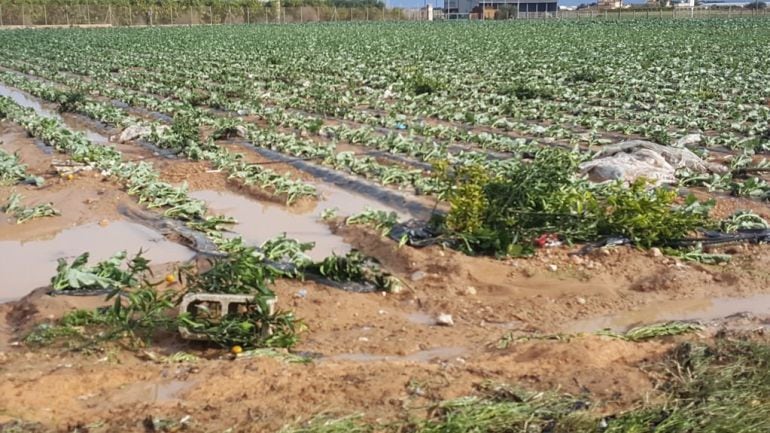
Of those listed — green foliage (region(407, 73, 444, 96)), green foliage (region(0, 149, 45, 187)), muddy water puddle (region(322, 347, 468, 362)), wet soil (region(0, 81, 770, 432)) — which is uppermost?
green foliage (region(407, 73, 444, 96))

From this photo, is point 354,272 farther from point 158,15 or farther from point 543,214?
point 158,15

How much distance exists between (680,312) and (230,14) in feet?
221

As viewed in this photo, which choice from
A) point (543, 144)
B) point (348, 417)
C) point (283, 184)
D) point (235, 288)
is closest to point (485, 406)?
point (348, 417)

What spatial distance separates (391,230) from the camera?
729cm

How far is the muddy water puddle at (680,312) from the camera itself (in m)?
5.46

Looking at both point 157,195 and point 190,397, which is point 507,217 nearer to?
point 190,397

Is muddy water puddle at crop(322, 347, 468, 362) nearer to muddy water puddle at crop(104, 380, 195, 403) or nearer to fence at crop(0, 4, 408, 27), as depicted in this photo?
muddy water puddle at crop(104, 380, 195, 403)

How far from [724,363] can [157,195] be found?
643cm

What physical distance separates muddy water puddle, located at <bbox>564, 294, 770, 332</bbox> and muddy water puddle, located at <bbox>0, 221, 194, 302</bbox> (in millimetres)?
3754

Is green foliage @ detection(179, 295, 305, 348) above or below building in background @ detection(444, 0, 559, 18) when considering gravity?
below

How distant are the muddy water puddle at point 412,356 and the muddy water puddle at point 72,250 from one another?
2.66m

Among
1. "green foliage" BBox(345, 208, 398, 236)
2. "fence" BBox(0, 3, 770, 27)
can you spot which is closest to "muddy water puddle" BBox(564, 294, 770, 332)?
"green foliage" BBox(345, 208, 398, 236)

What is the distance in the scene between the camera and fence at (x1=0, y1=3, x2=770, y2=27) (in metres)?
58.8

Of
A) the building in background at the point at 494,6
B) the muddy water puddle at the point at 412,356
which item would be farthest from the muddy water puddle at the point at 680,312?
the building in background at the point at 494,6
